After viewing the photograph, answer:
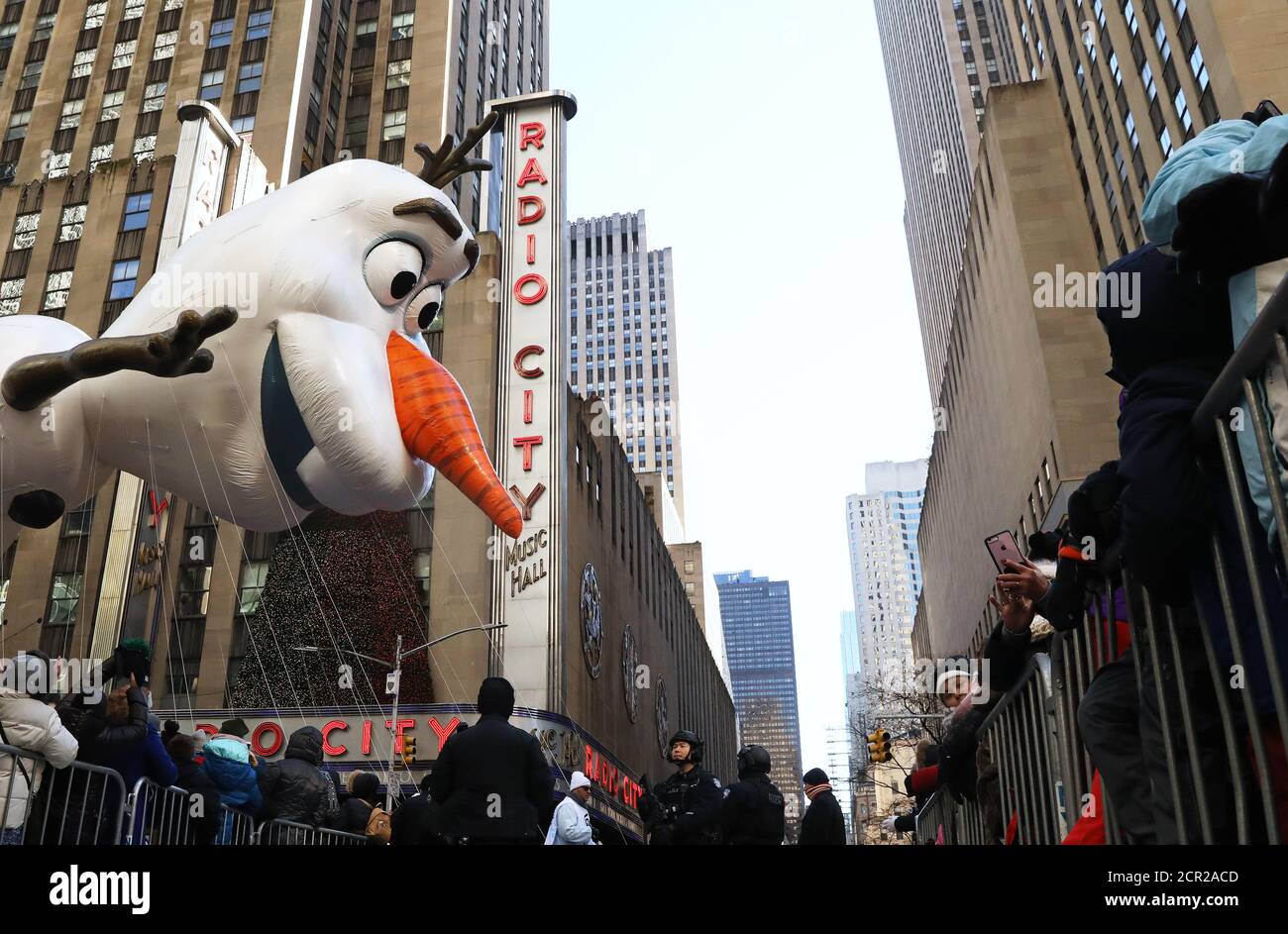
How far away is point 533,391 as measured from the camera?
30906 mm

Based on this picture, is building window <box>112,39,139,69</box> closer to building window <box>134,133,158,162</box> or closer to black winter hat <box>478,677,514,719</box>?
building window <box>134,133,158,162</box>

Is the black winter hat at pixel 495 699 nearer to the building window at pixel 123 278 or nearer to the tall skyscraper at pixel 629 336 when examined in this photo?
the building window at pixel 123 278

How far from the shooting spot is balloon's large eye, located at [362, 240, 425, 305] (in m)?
7.89

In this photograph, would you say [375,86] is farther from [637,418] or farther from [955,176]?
[637,418]

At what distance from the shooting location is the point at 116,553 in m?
14.4

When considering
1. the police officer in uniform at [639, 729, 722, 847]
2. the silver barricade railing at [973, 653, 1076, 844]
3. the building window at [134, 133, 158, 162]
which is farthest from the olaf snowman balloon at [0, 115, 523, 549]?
the building window at [134, 133, 158, 162]

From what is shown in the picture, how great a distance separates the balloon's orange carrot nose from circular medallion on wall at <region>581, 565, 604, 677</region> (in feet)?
87.6

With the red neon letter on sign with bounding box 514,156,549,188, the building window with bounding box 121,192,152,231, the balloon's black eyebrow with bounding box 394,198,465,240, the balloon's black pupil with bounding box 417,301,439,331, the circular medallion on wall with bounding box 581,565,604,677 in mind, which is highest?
the building window with bounding box 121,192,152,231

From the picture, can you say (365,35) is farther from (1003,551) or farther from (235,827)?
(1003,551)

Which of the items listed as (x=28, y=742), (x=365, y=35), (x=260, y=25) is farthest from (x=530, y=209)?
(x=365, y=35)

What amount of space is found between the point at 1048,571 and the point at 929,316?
11174 centimetres

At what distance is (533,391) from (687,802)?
22788 millimetres
